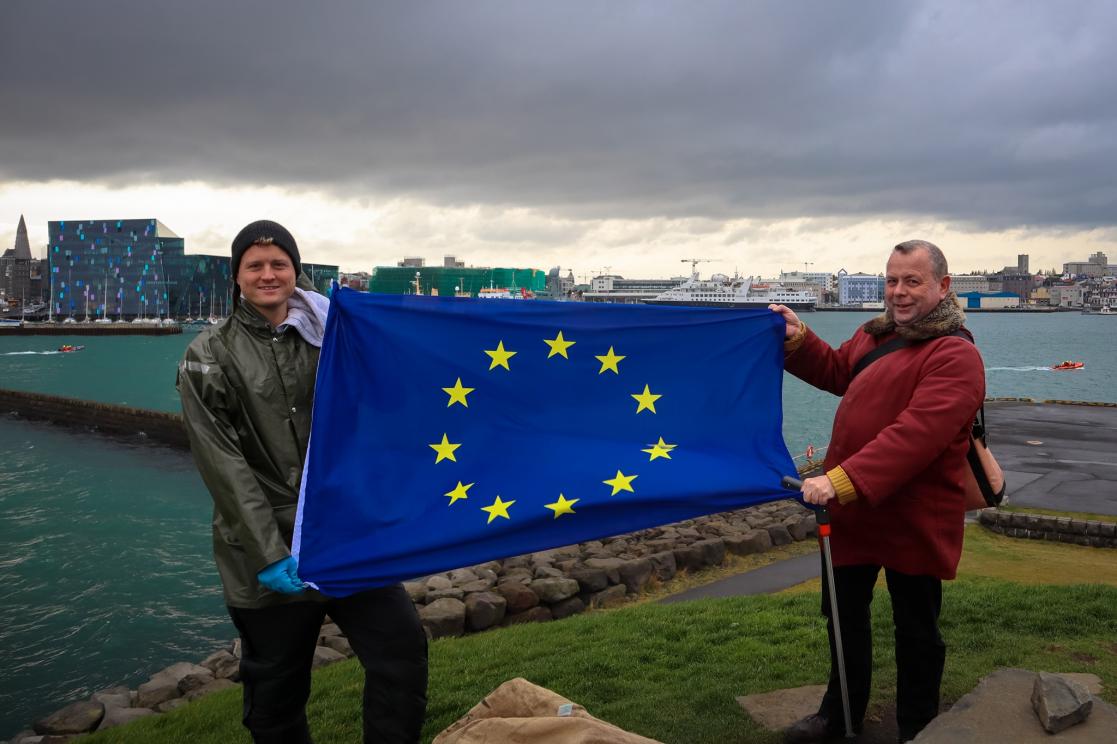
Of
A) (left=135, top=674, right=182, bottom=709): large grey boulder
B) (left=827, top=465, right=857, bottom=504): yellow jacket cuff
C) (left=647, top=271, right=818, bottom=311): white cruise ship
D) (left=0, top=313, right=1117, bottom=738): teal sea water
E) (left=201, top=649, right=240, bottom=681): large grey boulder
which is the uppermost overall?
(left=647, top=271, right=818, bottom=311): white cruise ship

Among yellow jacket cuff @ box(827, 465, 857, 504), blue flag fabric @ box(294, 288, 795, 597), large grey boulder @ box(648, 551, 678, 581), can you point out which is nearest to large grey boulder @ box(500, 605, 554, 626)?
large grey boulder @ box(648, 551, 678, 581)

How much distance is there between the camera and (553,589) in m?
9.98

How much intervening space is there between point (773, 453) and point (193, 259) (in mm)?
173932

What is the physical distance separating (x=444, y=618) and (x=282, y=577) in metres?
6.26

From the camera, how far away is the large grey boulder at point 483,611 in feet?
30.5

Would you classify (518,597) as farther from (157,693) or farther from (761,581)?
(157,693)

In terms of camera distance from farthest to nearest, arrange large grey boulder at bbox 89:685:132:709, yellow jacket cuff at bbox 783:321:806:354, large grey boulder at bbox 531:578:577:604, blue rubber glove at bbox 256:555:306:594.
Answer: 1. large grey boulder at bbox 531:578:577:604
2. large grey boulder at bbox 89:685:132:709
3. yellow jacket cuff at bbox 783:321:806:354
4. blue rubber glove at bbox 256:555:306:594

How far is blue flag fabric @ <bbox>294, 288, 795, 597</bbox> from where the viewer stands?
348cm

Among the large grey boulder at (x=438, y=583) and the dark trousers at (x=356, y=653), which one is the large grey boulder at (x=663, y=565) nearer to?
the large grey boulder at (x=438, y=583)

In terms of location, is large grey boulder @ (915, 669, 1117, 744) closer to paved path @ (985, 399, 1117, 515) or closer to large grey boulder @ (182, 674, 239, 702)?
large grey boulder @ (182, 674, 239, 702)

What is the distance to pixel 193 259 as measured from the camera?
16075cm

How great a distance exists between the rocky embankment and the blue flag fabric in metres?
5.01

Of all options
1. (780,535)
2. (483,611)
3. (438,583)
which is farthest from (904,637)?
(780,535)

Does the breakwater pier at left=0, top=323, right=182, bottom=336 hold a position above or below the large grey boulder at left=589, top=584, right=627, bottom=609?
above
